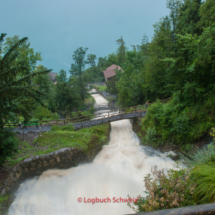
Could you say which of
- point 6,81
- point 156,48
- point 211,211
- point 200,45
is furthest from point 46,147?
point 156,48

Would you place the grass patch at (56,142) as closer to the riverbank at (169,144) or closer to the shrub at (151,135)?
the riverbank at (169,144)

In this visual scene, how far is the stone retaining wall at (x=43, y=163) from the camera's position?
924 cm

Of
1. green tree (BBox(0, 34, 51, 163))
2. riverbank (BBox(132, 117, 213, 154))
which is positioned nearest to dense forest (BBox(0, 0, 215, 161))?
green tree (BBox(0, 34, 51, 163))

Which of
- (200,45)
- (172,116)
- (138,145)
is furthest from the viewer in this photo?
(138,145)

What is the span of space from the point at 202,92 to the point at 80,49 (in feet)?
196

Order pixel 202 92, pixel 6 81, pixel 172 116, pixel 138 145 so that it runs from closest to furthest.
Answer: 1. pixel 6 81
2. pixel 202 92
3. pixel 172 116
4. pixel 138 145

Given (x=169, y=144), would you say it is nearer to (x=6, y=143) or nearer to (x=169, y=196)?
(x=169, y=196)

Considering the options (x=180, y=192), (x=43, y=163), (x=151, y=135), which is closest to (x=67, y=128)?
(x=43, y=163)

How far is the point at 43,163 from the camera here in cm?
1078

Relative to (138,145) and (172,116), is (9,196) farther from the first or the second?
(172,116)

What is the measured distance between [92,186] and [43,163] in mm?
3741

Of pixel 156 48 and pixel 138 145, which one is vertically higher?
pixel 156 48

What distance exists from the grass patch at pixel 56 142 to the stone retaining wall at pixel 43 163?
1.38 ft

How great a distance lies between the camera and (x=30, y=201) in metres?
8.65
